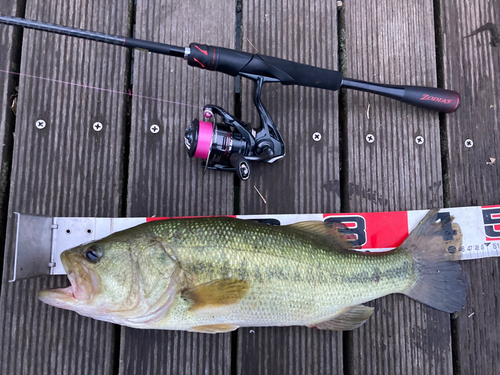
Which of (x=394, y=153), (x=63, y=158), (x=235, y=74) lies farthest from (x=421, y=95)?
(x=63, y=158)

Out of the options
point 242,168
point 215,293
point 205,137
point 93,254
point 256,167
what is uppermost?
point 205,137

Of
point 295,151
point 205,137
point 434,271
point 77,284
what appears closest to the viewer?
point 77,284

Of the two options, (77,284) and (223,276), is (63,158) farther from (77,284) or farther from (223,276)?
(223,276)

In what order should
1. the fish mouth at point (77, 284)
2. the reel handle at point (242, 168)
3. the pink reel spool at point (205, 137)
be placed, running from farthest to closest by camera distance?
the pink reel spool at point (205, 137)
the reel handle at point (242, 168)
the fish mouth at point (77, 284)

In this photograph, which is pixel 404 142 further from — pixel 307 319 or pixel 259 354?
pixel 259 354

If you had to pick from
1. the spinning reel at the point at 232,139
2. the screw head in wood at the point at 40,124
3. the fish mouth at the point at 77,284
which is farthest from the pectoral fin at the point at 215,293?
the screw head in wood at the point at 40,124

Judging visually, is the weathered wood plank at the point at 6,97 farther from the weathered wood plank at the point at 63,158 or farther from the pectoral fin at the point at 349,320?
the pectoral fin at the point at 349,320
